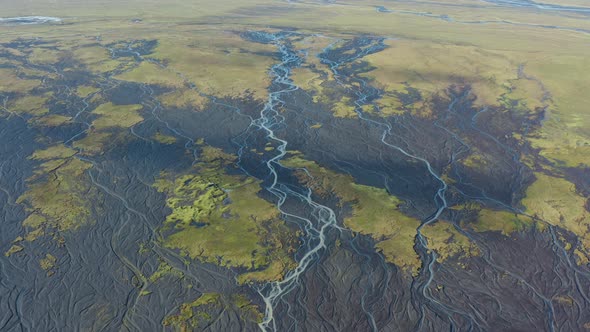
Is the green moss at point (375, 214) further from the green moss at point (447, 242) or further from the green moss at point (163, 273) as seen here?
the green moss at point (163, 273)

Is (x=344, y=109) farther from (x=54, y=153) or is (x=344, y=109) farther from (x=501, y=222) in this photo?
(x=54, y=153)

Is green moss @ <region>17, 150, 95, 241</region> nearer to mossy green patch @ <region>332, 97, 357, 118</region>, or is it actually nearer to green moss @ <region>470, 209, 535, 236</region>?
mossy green patch @ <region>332, 97, 357, 118</region>

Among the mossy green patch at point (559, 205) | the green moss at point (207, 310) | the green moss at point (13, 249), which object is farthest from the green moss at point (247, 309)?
the mossy green patch at point (559, 205)

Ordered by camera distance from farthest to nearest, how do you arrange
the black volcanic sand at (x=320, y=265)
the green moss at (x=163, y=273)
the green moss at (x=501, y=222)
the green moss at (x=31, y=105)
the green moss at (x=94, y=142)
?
the green moss at (x=31, y=105), the green moss at (x=94, y=142), the green moss at (x=501, y=222), the green moss at (x=163, y=273), the black volcanic sand at (x=320, y=265)

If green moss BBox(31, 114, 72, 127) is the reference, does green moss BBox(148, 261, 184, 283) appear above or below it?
below

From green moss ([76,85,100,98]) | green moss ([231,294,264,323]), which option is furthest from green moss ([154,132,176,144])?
green moss ([231,294,264,323])

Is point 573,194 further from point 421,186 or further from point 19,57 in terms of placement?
point 19,57
